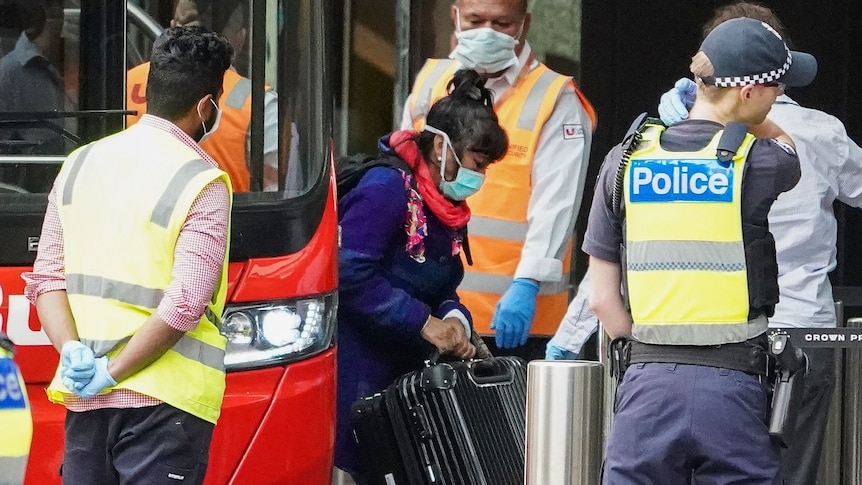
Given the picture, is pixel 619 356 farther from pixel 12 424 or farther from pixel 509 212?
pixel 509 212

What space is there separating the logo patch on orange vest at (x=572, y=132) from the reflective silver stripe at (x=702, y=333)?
2219 mm

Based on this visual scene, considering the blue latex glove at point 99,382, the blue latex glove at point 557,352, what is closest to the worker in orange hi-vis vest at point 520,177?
the blue latex glove at point 557,352

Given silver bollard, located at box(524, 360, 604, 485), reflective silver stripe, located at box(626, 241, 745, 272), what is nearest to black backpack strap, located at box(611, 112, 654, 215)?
reflective silver stripe, located at box(626, 241, 745, 272)

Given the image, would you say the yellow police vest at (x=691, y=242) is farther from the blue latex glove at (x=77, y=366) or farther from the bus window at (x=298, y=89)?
the blue latex glove at (x=77, y=366)

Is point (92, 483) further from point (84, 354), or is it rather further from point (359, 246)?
point (359, 246)

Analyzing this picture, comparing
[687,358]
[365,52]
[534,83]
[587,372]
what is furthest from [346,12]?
[687,358]

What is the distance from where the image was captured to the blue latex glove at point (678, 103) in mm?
4137

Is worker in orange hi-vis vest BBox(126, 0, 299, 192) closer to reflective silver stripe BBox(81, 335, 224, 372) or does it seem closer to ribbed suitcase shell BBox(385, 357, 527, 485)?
ribbed suitcase shell BBox(385, 357, 527, 485)

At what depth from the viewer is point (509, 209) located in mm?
5785

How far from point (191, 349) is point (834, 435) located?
2663mm

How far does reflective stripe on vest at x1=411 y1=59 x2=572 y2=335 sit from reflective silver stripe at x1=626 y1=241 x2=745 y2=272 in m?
2.08

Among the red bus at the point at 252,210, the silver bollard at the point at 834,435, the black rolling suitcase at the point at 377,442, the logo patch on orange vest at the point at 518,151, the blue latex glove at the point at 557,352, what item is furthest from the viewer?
the logo patch on orange vest at the point at 518,151

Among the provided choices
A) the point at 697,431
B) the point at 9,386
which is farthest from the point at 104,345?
the point at 697,431

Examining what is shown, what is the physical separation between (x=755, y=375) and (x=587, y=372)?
2.25 ft
